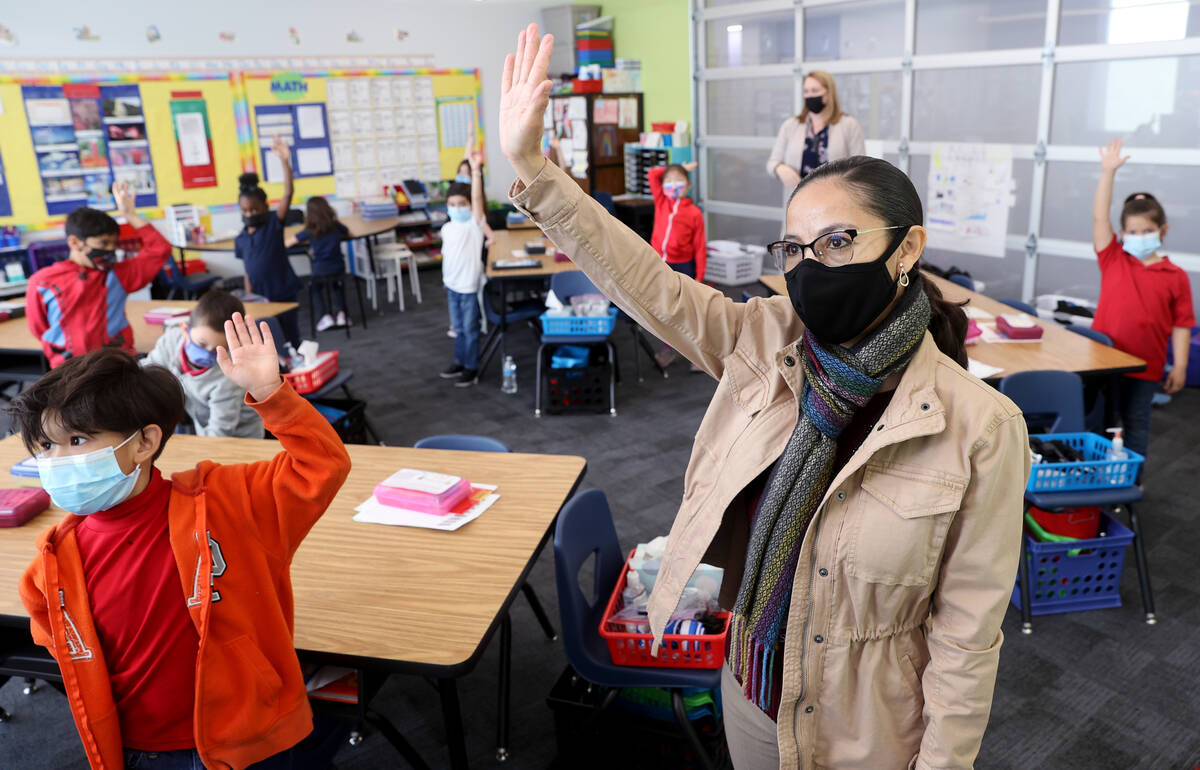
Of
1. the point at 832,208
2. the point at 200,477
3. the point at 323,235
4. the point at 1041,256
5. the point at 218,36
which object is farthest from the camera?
the point at 218,36

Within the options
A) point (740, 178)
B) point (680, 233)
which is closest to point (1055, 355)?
point (680, 233)

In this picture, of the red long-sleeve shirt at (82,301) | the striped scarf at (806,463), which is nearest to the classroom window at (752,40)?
the red long-sleeve shirt at (82,301)

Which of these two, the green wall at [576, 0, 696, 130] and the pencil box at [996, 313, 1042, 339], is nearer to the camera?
the pencil box at [996, 313, 1042, 339]

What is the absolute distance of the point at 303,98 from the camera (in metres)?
9.04

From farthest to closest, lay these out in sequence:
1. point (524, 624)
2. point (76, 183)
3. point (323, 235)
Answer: point (76, 183), point (323, 235), point (524, 624)

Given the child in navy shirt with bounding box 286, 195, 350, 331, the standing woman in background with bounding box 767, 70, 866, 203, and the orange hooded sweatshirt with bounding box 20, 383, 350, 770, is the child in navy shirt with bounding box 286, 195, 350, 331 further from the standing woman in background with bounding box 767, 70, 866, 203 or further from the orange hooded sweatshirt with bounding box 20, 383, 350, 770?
the orange hooded sweatshirt with bounding box 20, 383, 350, 770

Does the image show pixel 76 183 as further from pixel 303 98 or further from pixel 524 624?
pixel 524 624

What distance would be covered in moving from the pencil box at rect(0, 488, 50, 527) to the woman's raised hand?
2033mm

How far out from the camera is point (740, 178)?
8570 mm

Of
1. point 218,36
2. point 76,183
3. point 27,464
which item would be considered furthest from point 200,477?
point 218,36

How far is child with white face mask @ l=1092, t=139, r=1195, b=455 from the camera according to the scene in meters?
3.82

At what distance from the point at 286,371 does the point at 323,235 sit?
3553 millimetres

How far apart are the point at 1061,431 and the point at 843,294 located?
265cm

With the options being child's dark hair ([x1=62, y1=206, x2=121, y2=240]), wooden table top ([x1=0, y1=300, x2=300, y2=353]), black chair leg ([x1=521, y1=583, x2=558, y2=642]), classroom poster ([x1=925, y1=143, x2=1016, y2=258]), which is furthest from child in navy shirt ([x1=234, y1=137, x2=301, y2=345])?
classroom poster ([x1=925, y1=143, x2=1016, y2=258])
